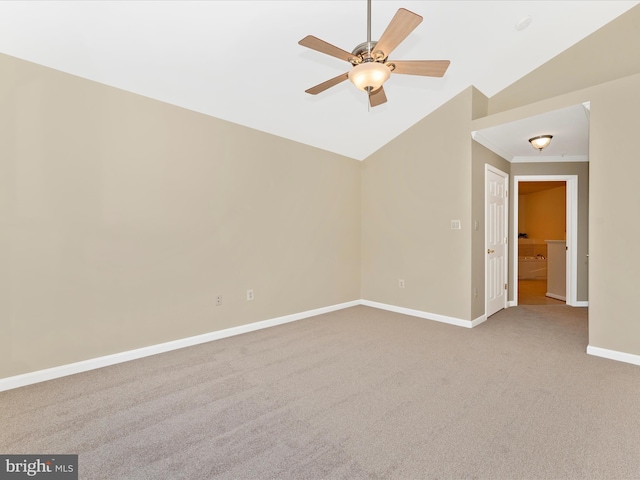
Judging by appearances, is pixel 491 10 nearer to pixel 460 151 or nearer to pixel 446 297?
pixel 460 151

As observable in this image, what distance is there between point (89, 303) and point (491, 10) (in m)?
4.87

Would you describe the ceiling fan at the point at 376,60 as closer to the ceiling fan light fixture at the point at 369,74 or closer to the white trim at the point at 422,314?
the ceiling fan light fixture at the point at 369,74

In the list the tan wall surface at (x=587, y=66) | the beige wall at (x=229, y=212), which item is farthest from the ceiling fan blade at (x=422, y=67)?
the tan wall surface at (x=587, y=66)

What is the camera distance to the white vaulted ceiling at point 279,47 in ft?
7.61

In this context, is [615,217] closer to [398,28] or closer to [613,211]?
[613,211]

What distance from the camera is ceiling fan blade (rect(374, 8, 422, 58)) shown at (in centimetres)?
170

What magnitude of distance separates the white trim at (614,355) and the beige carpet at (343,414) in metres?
0.11

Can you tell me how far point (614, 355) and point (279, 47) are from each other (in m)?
4.41

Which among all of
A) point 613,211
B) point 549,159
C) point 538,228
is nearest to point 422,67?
point 613,211

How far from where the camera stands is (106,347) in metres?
2.83

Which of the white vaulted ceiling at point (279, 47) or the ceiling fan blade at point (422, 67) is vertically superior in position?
the white vaulted ceiling at point (279, 47)

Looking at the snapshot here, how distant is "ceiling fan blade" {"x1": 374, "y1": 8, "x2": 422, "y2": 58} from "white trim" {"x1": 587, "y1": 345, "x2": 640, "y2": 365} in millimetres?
3476

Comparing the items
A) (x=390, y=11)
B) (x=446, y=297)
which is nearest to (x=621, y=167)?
(x=446, y=297)

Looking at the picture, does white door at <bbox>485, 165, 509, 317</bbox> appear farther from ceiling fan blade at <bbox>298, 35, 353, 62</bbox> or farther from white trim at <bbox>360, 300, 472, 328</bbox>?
ceiling fan blade at <bbox>298, 35, 353, 62</bbox>
